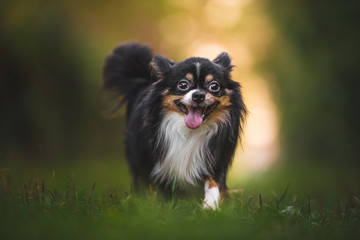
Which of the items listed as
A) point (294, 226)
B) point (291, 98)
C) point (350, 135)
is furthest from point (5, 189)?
point (291, 98)

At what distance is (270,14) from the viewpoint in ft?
41.4

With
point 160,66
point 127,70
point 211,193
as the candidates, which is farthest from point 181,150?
point 127,70

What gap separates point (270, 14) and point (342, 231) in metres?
10.8

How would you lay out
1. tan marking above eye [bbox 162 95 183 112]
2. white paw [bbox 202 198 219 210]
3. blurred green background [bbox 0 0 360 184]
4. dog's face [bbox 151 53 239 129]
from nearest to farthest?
white paw [bbox 202 198 219 210]
dog's face [bbox 151 53 239 129]
tan marking above eye [bbox 162 95 183 112]
blurred green background [bbox 0 0 360 184]

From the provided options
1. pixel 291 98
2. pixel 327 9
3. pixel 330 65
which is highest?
pixel 327 9

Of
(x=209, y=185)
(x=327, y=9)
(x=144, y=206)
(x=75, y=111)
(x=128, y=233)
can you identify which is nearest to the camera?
(x=128, y=233)

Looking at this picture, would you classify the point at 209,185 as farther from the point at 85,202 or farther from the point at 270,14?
the point at 270,14

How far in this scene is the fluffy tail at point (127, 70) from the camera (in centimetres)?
Result: 555

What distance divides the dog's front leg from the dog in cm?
1

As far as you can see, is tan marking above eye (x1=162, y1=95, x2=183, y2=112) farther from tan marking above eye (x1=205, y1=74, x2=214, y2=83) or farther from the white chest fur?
tan marking above eye (x1=205, y1=74, x2=214, y2=83)

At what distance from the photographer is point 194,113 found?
4.05 meters

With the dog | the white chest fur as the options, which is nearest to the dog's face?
the dog

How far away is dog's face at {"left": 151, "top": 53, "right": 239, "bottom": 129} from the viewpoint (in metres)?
4.00

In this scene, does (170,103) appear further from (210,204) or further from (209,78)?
(210,204)
